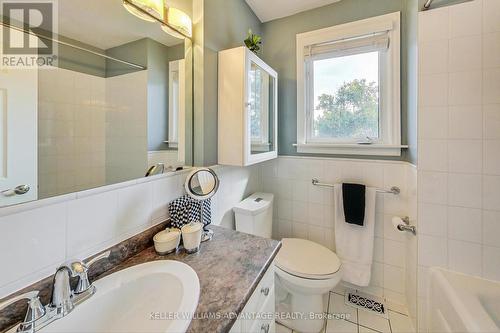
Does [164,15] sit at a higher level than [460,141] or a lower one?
higher

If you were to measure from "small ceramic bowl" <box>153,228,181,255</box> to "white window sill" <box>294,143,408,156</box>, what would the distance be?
1320mm

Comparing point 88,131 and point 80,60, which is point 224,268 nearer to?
point 88,131

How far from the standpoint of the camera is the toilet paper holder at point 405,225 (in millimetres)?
1283

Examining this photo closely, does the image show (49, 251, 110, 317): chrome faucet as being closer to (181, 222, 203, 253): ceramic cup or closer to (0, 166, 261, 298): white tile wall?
(0, 166, 261, 298): white tile wall

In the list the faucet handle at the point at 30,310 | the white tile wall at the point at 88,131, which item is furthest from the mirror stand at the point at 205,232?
the faucet handle at the point at 30,310

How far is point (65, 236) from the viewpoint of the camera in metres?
0.65

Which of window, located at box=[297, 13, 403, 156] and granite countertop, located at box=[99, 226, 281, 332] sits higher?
window, located at box=[297, 13, 403, 156]

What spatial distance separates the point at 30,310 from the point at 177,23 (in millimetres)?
1280

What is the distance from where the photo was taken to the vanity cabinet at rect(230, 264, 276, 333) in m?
0.67

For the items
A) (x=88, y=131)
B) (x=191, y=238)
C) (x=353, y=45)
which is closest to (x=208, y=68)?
(x=88, y=131)

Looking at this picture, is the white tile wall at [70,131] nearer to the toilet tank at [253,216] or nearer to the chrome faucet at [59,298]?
the chrome faucet at [59,298]

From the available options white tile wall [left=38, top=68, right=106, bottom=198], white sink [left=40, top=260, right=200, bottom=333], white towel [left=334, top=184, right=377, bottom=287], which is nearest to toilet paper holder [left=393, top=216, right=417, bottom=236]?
white towel [left=334, top=184, right=377, bottom=287]

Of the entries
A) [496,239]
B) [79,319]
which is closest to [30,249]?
[79,319]

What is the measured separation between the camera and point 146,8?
96cm
